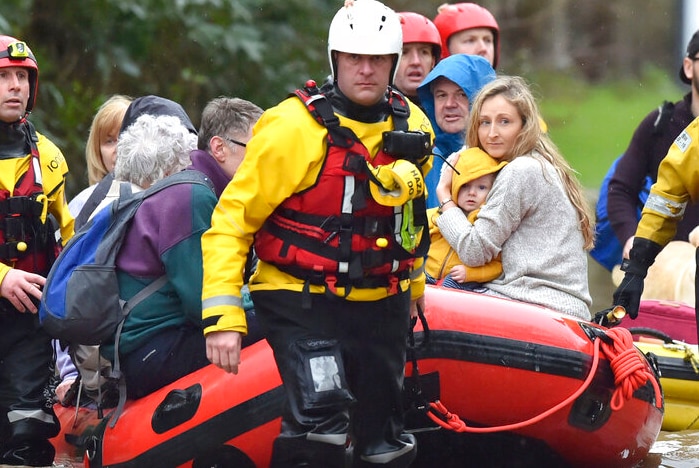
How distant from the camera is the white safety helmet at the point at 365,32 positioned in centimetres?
434

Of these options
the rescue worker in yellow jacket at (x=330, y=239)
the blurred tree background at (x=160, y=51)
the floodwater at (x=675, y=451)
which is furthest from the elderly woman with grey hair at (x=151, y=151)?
the blurred tree background at (x=160, y=51)

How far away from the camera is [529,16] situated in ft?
67.7

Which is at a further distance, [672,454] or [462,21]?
[462,21]

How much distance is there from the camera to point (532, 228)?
18.3 feet

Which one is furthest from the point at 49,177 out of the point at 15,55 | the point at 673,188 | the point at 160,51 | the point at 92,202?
the point at 160,51

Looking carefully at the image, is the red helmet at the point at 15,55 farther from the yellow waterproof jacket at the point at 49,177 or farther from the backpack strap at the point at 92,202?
the backpack strap at the point at 92,202

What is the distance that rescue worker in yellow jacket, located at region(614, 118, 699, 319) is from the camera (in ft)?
16.6

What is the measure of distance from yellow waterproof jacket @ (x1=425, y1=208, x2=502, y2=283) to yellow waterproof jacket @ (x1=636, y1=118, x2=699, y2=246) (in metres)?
0.67

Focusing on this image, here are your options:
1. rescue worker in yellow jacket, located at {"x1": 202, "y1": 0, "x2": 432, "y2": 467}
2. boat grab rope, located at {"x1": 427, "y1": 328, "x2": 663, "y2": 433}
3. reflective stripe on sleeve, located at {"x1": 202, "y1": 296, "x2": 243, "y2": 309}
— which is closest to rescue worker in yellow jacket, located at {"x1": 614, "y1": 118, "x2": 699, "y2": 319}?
boat grab rope, located at {"x1": 427, "y1": 328, "x2": 663, "y2": 433}

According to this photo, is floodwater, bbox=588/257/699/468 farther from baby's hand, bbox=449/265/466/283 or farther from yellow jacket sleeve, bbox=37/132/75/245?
yellow jacket sleeve, bbox=37/132/75/245

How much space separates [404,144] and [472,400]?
119 centimetres

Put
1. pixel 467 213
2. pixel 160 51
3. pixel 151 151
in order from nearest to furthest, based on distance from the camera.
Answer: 1. pixel 151 151
2. pixel 467 213
3. pixel 160 51

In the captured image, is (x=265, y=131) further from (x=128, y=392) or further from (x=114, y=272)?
(x=128, y=392)

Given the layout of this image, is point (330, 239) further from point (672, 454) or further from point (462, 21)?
point (462, 21)
